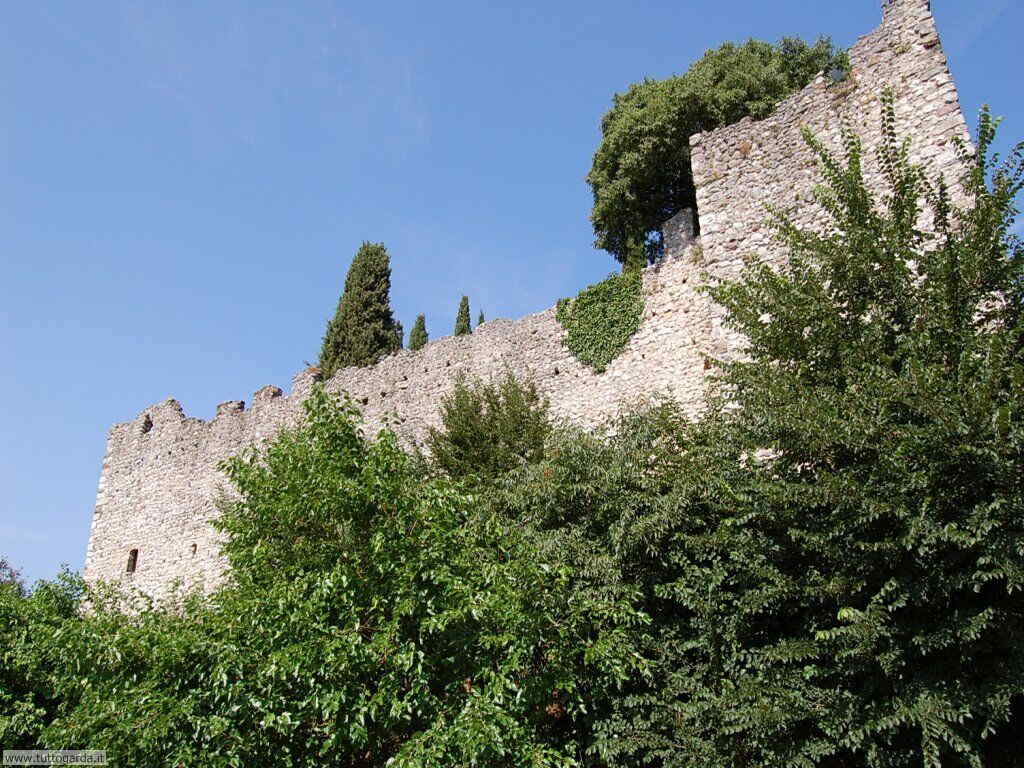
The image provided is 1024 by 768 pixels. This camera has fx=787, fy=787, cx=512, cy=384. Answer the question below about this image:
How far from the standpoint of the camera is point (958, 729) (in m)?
6.53

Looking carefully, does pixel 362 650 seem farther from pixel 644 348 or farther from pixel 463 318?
pixel 463 318

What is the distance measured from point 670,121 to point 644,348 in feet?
25.2

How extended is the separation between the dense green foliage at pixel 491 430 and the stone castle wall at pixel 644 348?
0.55m

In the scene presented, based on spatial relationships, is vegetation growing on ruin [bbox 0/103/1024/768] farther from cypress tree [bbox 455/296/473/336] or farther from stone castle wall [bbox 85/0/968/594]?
cypress tree [bbox 455/296/473/336]

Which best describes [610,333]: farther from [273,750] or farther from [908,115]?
[273,750]

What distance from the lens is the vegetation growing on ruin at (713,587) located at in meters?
6.61

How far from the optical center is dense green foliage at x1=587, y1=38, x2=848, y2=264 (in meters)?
18.5

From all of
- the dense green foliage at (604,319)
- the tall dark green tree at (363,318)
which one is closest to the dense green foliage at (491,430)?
the dense green foliage at (604,319)

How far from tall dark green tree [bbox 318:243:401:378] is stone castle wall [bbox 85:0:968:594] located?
5.33 m

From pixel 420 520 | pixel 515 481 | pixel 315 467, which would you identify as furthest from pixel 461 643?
pixel 515 481

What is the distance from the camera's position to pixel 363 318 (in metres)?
25.8

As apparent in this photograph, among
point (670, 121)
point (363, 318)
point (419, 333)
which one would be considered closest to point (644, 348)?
point (670, 121)

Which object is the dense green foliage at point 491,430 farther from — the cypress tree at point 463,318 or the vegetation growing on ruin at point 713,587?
the cypress tree at point 463,318

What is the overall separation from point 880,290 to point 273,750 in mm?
7490
